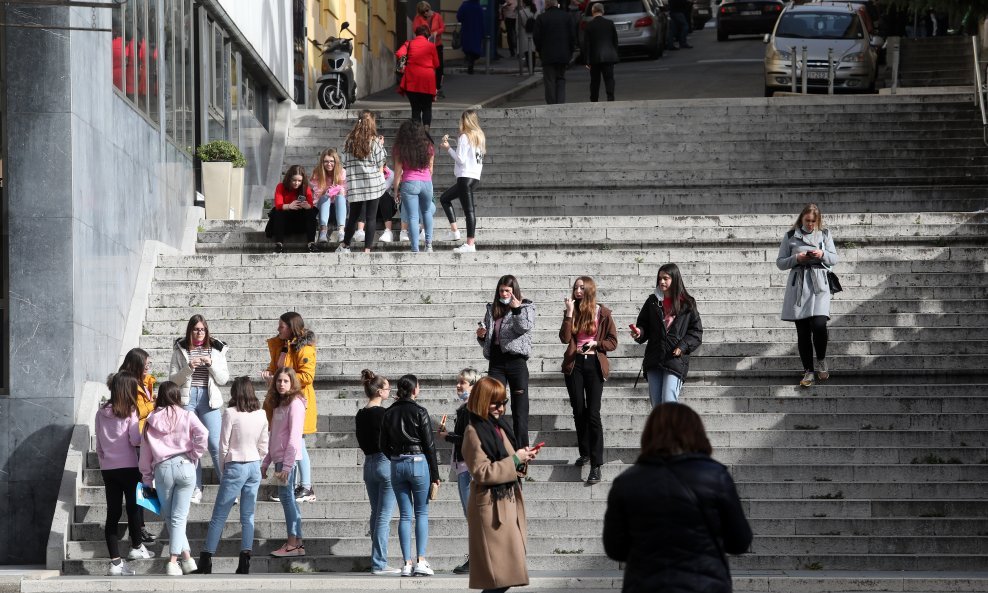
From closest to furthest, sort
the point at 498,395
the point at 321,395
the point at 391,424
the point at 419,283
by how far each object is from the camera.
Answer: the point at 498,395
the point at 391,424
the point at 321,395
the point at 419,283

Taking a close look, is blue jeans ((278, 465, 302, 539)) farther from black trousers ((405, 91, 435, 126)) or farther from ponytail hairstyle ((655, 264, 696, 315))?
black trousers ((405, 91, 435, 126))

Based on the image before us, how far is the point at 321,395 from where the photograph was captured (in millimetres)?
13875

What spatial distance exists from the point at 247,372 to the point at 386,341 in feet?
4.25

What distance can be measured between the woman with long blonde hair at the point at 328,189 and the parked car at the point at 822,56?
11617mm

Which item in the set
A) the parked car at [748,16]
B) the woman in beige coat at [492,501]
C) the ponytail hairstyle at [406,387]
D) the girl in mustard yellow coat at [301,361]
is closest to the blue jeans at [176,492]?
the girl in mustard yellow coat at [301,361]

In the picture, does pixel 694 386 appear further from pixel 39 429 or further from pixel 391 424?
pixel 39 429

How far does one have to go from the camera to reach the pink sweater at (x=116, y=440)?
38.7 ft

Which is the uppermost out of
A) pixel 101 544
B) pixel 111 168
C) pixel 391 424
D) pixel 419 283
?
pixel 111 168

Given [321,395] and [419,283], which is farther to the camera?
[419,283]

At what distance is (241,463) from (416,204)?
603 cm

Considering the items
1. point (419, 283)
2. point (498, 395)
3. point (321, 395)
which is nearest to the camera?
point (498, 395)

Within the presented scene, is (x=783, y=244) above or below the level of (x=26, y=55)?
below

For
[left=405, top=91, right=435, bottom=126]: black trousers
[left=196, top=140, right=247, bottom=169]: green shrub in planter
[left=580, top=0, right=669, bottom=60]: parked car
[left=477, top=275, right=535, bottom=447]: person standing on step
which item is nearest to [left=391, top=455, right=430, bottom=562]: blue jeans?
[left=477, top=275, right=535, bottom=447]: person standing on step

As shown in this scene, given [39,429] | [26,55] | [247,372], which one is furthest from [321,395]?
[26,55]
